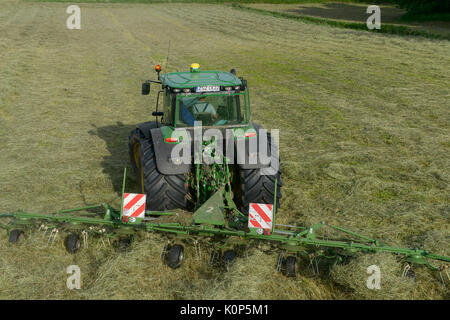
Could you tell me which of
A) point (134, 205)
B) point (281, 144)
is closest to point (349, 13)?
point (281, 144)


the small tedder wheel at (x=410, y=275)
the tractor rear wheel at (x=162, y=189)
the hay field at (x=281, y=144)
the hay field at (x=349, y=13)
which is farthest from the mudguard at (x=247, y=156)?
the hay field at (x=349, y=13)

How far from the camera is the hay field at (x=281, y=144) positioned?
5070mm

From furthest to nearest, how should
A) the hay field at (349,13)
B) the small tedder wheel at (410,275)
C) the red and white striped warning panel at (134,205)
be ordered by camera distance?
the hay field at (349,13) < the red and white striped warning panel at (134,205) < the small tedder wheel at (410,275)

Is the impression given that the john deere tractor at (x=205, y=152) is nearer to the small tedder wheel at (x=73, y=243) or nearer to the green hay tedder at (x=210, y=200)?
the green hay tedder at (x=210, y=200)

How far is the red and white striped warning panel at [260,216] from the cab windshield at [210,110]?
1.92 meters

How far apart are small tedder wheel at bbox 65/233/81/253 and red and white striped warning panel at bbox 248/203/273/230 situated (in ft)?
7.15

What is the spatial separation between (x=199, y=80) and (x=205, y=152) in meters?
1.33

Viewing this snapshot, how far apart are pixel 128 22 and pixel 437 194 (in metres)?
31.7

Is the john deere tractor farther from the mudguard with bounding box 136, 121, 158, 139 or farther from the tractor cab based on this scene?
the mudguard with bounding box 136, 121, 158, 139

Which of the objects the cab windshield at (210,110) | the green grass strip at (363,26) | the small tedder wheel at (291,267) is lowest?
Result: the small tedder wheel at (291,267)

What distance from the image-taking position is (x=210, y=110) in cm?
691

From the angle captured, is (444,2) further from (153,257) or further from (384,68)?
(153,257)

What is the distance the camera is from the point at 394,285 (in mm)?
4852

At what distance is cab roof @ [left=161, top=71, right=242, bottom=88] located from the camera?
6800 mm
